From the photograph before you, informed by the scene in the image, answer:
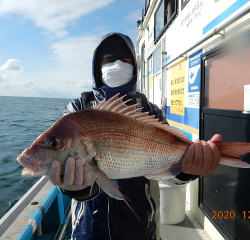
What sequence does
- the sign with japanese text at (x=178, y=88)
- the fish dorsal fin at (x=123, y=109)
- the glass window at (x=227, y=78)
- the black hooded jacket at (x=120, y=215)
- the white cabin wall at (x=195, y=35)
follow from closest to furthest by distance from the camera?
1. the fish dorsal fin at (x=123, y=109)
2. the black hooded jacket at (x=120, y=215)
3. the glass window at (x=227, y=78)
4. the white cabin wall at (x=195, y=35)
5. the sign with japanese text at (x=178, y=88)

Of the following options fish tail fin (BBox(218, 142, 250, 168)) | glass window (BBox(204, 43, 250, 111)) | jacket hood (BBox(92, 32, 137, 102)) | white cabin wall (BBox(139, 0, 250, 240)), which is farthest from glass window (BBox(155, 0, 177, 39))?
fish tail fin (BBox(218, 142, 250, 168))

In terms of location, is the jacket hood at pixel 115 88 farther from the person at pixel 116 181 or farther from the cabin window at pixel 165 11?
the cabin window at pixel 165 11

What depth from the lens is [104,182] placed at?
1.27 metres

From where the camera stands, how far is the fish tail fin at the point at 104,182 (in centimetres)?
125

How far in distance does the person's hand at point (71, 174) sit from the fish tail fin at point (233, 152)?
95 centimetres

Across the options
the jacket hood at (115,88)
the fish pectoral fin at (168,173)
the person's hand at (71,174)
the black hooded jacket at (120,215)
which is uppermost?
the jacket hood at (115,88)

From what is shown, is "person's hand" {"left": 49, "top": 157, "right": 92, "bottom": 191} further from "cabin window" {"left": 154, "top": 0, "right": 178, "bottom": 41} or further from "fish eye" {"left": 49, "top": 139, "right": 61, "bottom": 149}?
"cabin window" {"left": 154, "top": 0, "right": 178, "bottom": 41}

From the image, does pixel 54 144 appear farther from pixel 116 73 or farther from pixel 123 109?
pixel 116 73

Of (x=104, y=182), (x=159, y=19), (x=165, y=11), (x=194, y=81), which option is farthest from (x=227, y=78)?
(x=159, y=19)

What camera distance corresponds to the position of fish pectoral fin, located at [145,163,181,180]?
4.85 ft

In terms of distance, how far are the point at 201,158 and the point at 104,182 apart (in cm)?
74

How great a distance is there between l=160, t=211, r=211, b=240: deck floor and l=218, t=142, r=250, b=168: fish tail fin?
2.13m

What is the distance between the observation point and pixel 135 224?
1.74m

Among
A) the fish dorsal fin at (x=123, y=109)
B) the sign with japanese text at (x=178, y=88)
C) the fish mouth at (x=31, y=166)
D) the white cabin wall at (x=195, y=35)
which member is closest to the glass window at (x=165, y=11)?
the white cabin wall at (x=195, y=35)
